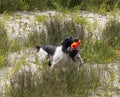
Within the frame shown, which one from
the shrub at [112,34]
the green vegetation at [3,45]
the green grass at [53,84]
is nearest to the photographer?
the green grass at [53,84]

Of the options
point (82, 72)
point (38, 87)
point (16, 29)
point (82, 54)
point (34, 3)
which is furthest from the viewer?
point (34, 3)

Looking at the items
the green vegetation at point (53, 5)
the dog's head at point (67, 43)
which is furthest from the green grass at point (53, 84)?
the green vegetation at point (53, 5)

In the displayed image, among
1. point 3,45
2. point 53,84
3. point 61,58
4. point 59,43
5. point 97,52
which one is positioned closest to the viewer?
point 53,84

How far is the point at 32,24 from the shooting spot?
29.9ft

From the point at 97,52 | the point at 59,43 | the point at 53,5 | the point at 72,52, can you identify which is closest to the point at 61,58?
the point at 72,52

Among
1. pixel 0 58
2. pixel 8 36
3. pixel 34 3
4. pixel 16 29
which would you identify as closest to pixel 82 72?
pixel 0 58

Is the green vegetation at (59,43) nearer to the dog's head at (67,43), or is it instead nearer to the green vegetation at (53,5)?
the green vegetation at (53,5)

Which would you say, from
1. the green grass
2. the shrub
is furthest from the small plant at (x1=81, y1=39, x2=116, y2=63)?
the green grass

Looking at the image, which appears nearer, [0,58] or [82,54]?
[0,58]

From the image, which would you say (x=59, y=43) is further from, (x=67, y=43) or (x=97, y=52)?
(x=67, y=43)

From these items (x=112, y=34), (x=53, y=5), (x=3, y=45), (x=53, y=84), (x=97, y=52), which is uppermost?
(x=53, y=5)

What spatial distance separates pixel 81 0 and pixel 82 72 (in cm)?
648

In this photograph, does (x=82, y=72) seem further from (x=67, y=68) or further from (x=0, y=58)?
(x=0, y=58)

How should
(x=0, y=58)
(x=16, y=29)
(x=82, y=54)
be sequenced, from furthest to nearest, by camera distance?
(x=16, y=29)
(x=82, y=54)
(x=0, y=58)
